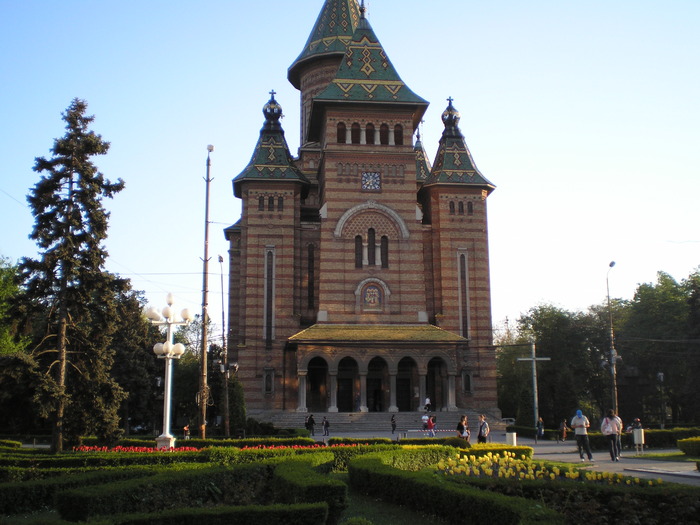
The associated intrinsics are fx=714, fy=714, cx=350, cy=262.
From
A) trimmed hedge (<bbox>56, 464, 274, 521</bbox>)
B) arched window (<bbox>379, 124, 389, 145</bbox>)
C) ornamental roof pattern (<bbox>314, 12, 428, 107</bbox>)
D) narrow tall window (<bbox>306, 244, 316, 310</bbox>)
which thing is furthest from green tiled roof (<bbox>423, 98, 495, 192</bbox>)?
trimmed hedge (<bbox>56, 464, 274, 521</bbox>)

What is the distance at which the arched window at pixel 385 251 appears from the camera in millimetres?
46350

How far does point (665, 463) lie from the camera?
22.0m

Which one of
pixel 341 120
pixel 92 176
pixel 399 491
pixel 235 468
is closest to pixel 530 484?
pixel 399 491

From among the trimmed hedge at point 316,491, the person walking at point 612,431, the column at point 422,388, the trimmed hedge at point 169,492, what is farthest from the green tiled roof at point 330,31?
the trimmed hedge at point 316,491

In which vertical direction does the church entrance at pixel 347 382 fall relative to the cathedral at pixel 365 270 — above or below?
below

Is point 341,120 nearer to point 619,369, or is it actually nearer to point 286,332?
point 286,332

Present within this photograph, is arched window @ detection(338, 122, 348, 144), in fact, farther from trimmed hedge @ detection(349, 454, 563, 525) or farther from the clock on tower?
trimmed hedge @ detection(349, 454, 563, 525)

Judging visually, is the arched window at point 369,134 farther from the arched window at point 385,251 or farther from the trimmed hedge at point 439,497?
the trimmed hedge at point 439,497

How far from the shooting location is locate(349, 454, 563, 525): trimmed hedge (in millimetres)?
9773

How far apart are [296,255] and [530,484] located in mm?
36050

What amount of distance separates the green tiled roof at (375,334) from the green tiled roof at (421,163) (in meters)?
13.3

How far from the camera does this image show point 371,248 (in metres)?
46.6

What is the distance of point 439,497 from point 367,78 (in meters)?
39.9

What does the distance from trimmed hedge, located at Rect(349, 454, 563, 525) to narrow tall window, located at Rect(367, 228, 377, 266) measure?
1159 inches
